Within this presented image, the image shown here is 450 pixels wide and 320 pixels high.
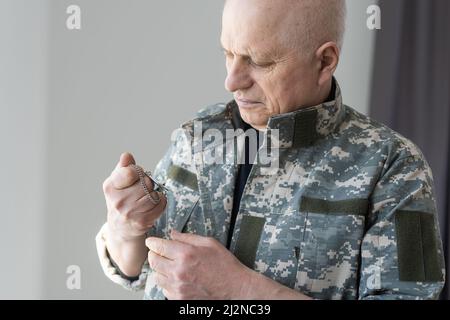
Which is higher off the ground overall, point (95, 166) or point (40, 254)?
point (95, 166)

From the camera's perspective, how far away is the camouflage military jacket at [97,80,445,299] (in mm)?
928

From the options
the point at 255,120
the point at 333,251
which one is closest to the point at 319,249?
the point at 333,251

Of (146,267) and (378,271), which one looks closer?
(378,271)

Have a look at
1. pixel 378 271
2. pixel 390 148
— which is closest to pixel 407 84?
pixel 390 148

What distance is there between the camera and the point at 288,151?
1042 millimetres

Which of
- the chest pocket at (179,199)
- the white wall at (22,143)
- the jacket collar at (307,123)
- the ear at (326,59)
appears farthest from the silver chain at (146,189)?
the white wall at (22,143)

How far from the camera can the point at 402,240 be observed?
3.03 feet

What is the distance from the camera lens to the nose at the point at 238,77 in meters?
0.99

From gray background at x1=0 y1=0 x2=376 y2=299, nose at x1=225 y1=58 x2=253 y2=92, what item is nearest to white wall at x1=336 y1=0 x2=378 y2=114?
gray background at x1=0 y1=0 x2=376 y2=299

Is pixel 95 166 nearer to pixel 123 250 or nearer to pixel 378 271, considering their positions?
pixel 123 250

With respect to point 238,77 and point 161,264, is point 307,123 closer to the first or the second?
point 238,77

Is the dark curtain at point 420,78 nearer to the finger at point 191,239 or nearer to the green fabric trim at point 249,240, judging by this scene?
the green fabric trim at point 249,240

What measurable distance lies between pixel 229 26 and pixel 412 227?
425 millimetres
